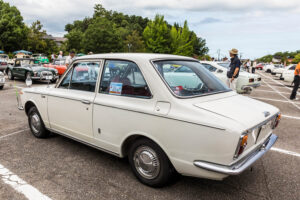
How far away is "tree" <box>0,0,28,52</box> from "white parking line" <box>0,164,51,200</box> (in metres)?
51.6

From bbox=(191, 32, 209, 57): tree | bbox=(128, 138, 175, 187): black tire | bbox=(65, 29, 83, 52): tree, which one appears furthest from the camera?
bbox=(191, 32, 209, 57): tree

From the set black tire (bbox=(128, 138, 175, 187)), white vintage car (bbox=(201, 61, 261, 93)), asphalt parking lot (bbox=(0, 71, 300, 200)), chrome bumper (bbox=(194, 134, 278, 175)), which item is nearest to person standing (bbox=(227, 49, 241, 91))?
white vintage car (bbox=(201, 61, 261, 93))

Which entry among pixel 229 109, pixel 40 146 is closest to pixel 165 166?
pixel 229 109

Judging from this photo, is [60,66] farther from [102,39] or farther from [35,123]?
[102,39]

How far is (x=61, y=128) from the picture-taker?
3895mm

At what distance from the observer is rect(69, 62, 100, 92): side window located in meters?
3.43

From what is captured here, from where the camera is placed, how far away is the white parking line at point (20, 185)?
269 cm

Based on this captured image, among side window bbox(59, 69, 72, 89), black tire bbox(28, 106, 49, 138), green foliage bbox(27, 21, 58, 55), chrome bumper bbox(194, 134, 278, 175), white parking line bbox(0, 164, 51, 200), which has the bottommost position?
white parking line bbox(0, 164, 51, 200)

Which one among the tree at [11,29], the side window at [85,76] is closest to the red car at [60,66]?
the side window at [85,76]

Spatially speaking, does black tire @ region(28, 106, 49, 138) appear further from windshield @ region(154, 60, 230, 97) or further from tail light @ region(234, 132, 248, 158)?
tail light @ region(234, 132, 248, 158)

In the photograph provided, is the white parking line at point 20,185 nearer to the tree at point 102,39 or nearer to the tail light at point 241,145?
the tail light at point 241,145

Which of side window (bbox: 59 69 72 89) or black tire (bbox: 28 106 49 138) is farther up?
side window (bbox: 59 69 72 89)

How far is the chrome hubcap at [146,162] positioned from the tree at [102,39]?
59043 millimetres

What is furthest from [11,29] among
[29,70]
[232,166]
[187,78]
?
[232,166]
